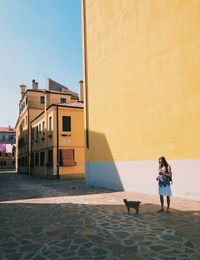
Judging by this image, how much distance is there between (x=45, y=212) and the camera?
9180 mm

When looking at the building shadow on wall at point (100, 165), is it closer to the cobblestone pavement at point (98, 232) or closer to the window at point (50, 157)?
the cobblestone pavement at point (98, 232)

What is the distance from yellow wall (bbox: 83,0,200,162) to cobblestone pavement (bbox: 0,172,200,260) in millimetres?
3697

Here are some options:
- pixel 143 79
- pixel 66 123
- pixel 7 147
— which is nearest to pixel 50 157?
pixel 66 123

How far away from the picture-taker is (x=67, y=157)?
26.4 meters

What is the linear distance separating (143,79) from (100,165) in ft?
20.4

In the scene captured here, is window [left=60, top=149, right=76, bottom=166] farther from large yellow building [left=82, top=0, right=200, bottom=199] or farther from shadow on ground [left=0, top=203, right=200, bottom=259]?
→ shadow on ground [left=0, top=203, right=200, bottom=259]

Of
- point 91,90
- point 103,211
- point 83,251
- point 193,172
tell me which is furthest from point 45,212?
point 91,90

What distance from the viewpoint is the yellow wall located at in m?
11.7

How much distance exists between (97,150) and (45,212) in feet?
28.8

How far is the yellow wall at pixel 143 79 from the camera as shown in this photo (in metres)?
11.7

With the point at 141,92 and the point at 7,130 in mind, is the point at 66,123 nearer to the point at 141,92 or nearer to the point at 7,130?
the point at 141,92

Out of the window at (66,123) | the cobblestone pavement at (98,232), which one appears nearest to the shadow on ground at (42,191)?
the cobblestone pavement at (98,232)

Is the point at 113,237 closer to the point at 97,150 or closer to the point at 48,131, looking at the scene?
the point at 97,150

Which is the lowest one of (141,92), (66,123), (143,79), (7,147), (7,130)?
(7,147)
